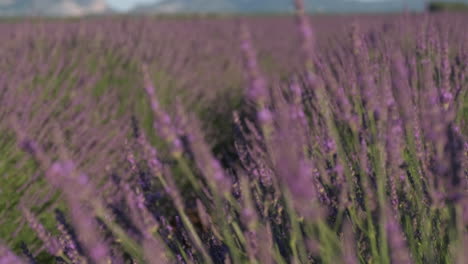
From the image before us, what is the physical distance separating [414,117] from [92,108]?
2.10 meters

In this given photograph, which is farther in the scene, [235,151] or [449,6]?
[449,6]

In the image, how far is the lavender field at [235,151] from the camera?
33.2 inches

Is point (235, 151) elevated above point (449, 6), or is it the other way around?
point (449, 6)

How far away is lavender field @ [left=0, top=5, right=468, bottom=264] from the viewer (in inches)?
33.2

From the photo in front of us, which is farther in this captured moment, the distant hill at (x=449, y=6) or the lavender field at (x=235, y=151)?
the distant hill at (x=449, y=6)

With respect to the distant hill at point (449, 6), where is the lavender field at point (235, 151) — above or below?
below

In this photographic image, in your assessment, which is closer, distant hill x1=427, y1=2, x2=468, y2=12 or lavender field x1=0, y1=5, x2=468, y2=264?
lavender field x1=0, y1=5, x2=468, y2=264

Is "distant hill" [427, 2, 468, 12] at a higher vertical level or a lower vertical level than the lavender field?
higher

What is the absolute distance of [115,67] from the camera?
423cm

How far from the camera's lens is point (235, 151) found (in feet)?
7.04

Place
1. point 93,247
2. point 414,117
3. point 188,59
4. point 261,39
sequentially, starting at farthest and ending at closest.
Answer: point 261,39, point 188,59, point 414,117, point 93,247

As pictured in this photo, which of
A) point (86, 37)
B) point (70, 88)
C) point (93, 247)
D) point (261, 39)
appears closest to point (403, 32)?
point (70, 88)

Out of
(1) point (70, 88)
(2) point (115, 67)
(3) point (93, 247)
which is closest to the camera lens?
(3) point (93, 247)

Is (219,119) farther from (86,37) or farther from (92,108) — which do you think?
(86,37)
